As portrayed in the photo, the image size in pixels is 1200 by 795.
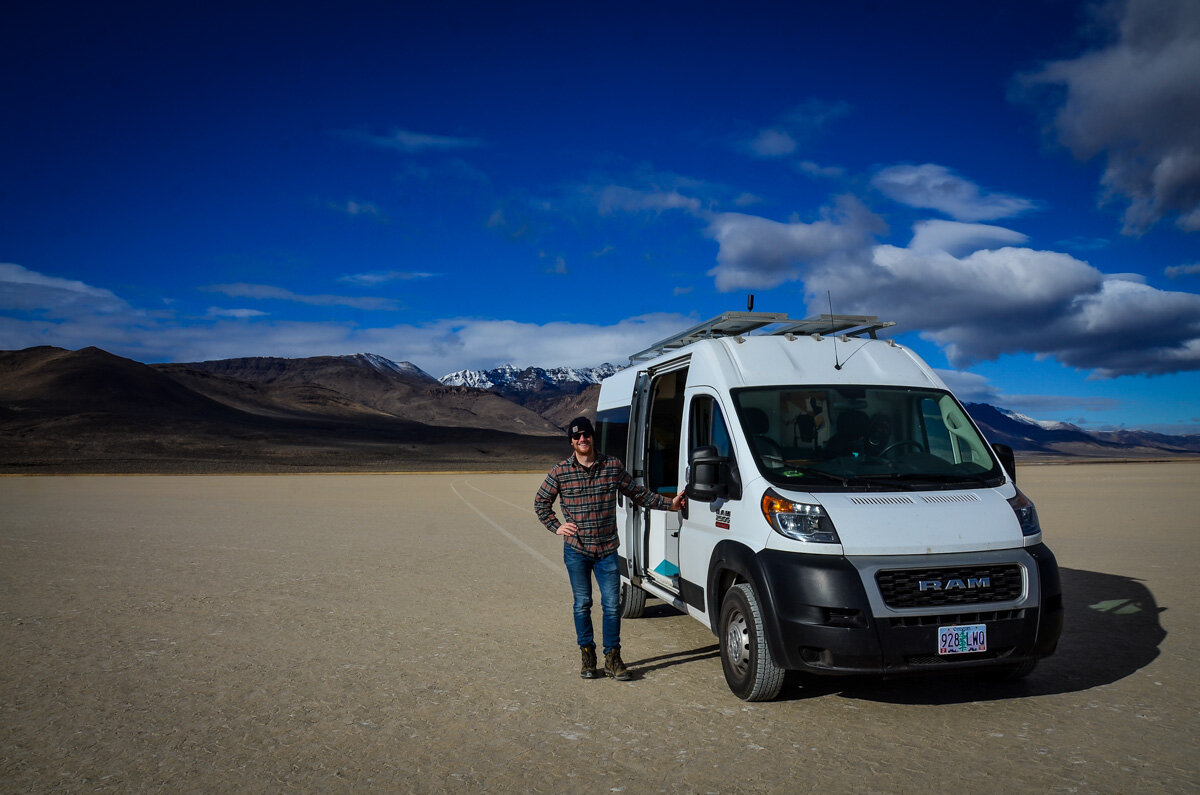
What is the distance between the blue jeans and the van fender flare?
2.31 ft

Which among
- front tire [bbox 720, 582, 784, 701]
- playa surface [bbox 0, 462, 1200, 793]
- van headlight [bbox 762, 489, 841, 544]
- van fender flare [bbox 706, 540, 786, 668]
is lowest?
playa surface [bbox 0, 462, 1200, 793]

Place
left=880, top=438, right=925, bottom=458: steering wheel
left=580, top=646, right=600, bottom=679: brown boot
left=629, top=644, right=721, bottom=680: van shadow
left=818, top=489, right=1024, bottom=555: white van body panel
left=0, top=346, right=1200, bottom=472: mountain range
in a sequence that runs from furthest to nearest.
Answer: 1. left=0, top=346, right=1200, bottom=472: mountain range
2. left=629, top=644, right=721, bottom=680: van shadow
3. left=580, top=646, right=600, bottom=679: brown boot
4. left=880, top=438, right=925, bottom=458: steering wheel
5. left=818, top=489, right=1024, bottom=555: white van body panel

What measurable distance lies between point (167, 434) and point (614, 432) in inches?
3906

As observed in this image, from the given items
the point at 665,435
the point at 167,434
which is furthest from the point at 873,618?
the point at 167,434

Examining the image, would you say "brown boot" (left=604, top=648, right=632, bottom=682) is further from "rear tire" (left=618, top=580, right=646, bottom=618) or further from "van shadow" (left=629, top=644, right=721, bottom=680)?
"rear tire" (left=618, top=580, right=646, bottom=618)

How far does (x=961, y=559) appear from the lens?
511 centimetres

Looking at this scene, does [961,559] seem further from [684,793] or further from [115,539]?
[115,539]

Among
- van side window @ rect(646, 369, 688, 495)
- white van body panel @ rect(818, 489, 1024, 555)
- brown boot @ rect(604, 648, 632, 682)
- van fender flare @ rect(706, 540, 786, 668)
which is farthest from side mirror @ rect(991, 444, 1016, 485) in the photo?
brown boot @ rect(604, 648, 632, 682)

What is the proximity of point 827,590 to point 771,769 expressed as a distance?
1068mm

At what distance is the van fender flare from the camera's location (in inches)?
205

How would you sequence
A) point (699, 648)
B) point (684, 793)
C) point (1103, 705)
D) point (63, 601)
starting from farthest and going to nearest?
point (63, 601), point (699, 648), point (1103, 705), point (684, 793)

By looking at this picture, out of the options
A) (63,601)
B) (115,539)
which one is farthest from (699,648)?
(115,539)

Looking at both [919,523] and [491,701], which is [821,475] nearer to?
[919,523]

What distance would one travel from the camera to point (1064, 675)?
621 cm
